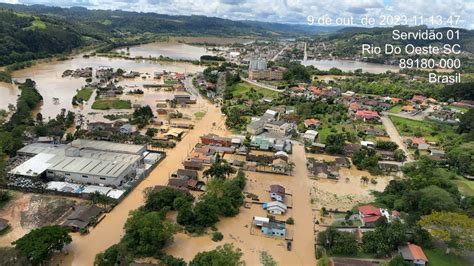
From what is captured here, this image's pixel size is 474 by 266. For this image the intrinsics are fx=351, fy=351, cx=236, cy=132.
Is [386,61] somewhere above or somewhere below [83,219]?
above

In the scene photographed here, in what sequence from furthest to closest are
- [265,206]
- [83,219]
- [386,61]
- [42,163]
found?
1. [386,61]
2. [42,163]
3. [265,206]
4. [83,219]

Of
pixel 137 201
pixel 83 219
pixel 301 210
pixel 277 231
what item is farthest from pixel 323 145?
pixel 83 219

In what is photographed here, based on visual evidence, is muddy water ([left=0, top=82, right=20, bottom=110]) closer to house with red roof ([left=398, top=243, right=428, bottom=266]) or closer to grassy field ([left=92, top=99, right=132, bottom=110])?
grassy field ([left=92, top=99, right=132, bottom=110])

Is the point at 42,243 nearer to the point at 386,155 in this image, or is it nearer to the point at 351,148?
the point at 351,148

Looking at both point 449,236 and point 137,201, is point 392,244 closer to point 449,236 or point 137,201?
point 449,236

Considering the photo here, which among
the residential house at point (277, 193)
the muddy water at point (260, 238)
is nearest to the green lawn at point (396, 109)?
the muddy water at point (260, 238)

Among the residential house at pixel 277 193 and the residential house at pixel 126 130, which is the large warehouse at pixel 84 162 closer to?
the residential house at pixel 126 130

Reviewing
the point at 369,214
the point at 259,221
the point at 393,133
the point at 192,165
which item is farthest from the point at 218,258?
the point at 393,133
